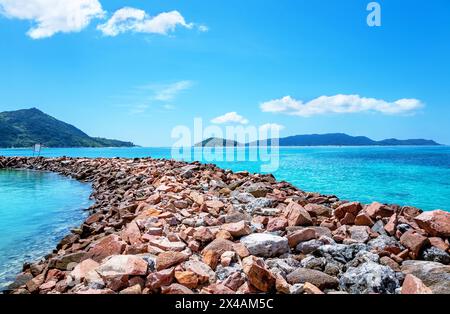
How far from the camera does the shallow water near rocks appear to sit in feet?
24.9

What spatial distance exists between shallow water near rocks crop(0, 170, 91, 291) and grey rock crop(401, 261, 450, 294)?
21.2 ft

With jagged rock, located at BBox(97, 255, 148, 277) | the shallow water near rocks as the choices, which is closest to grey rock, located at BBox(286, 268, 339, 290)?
jagged rock, located at BBox(97, 255, 148, 277)

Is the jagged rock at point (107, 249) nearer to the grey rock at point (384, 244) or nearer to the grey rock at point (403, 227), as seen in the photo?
the grey rock at point (384, 244)

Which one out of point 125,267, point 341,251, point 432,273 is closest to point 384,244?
point 341,251

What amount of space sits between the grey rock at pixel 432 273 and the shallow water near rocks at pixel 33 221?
21.2ft

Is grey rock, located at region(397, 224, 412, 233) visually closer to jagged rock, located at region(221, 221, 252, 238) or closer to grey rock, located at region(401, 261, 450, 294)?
grey rock, located at region(401, 261, 450, 294)

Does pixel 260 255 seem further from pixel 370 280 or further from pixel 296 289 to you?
pixel 370 280

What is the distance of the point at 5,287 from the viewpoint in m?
5.98

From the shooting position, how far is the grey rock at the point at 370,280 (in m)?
4.25

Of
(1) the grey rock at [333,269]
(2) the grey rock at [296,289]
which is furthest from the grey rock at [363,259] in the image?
(2) the grey rock at [296,289]

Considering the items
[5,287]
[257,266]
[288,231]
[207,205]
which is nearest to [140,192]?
[207,205]
